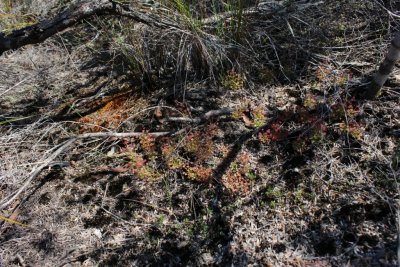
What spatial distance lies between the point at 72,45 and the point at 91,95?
112 cm

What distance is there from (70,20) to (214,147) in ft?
5.89

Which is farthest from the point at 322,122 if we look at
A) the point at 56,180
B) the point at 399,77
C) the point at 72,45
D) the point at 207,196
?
the point at 72,45

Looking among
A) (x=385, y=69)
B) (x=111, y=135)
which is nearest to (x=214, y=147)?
(x=111, y=135)

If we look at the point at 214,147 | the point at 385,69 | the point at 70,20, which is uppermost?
the point at 70,20

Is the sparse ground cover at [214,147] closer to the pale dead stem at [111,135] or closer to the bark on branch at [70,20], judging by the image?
the pale dead stem at [111,135]

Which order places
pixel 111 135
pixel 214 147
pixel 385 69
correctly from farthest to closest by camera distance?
1. pixel 111 135
2. pixel 214 147
3. pixel 385 69

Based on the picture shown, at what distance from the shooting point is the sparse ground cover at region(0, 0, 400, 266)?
7.40 feet

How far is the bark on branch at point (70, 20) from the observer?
9.77 ft

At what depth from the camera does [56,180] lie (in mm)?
2900

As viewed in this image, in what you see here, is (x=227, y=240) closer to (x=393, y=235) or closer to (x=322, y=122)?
(x=393, y=235)

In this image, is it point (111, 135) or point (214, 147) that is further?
point (111, 135)

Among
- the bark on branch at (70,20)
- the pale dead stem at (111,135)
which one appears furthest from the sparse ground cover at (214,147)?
the bark on branch at (70,20)

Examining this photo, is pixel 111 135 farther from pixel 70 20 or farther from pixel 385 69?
pixel 385 69

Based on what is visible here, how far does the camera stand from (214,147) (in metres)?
2.79
